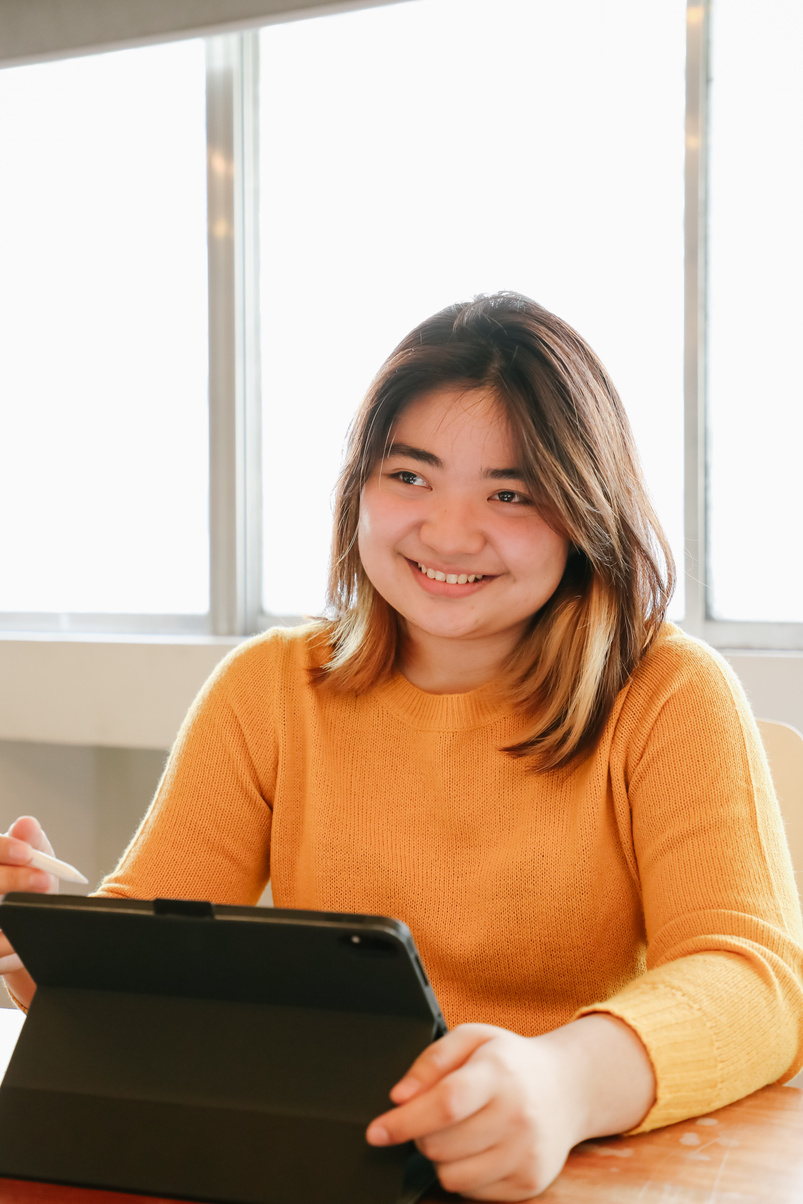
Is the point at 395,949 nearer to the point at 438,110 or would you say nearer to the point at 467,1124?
the point at 467,1124

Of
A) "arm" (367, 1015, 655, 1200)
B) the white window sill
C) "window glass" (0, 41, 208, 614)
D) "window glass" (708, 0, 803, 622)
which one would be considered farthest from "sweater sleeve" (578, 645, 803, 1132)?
"window glass" (0, 41, 208, 614)

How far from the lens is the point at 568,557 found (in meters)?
1.13

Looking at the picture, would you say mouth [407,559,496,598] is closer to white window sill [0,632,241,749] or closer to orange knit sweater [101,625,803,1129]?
orange knit sweater [101,625,803,1129]

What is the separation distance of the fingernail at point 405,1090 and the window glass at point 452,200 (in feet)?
4.87

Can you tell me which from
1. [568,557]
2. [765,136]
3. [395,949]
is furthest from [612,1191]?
[765,136]

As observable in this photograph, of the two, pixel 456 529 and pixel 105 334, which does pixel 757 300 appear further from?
pixel 105 334

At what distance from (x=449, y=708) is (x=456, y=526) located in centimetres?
21

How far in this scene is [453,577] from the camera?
1077 mm

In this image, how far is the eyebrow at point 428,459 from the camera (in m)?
1.02

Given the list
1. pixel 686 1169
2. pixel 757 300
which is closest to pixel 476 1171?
pixel 686 1169

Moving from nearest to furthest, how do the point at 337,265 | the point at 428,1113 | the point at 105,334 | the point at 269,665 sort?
the point at 428,1113 → the point at 269,665 → the point at 337,265 → the point at 105,334

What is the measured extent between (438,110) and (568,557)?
161 centimetres

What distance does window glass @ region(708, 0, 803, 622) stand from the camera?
2090 millimetres

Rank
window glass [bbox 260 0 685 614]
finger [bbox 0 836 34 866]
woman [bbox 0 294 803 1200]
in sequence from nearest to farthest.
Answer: finger [bbox 0 836 34 866], woman [bbox 0 294 803 1200], window glass [bbox 260 0 685 614]
